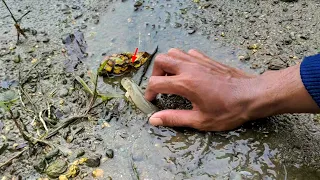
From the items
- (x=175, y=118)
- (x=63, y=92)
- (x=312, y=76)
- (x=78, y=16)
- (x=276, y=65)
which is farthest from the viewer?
(x=78, y=16)

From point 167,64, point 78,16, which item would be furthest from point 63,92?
point 78,16

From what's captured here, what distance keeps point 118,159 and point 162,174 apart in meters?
0.22

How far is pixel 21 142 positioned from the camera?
2.03 meters

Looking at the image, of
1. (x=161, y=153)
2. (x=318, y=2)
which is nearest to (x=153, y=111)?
(x=161, y=153)

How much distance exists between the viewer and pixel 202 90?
6.23ft

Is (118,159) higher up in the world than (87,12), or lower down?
lower down

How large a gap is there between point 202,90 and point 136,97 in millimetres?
406

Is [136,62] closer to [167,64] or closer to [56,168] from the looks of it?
[167,64]

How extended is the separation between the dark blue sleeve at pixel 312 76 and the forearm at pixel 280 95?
2cm

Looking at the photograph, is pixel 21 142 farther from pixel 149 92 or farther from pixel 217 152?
pixel 217 152

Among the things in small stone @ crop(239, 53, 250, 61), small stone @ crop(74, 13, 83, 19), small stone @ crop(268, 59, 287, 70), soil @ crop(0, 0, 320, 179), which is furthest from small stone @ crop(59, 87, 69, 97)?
small stone @ crop(268, 59, 287, 70)

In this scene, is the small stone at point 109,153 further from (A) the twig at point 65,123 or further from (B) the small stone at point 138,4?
(B) the small stone at point 138,4

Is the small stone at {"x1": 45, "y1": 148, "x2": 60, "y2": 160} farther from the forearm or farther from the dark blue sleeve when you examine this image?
the dark blue sleeve

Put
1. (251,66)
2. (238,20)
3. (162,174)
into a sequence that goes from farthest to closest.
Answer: (238,20)
(251,66)
(162,174)
